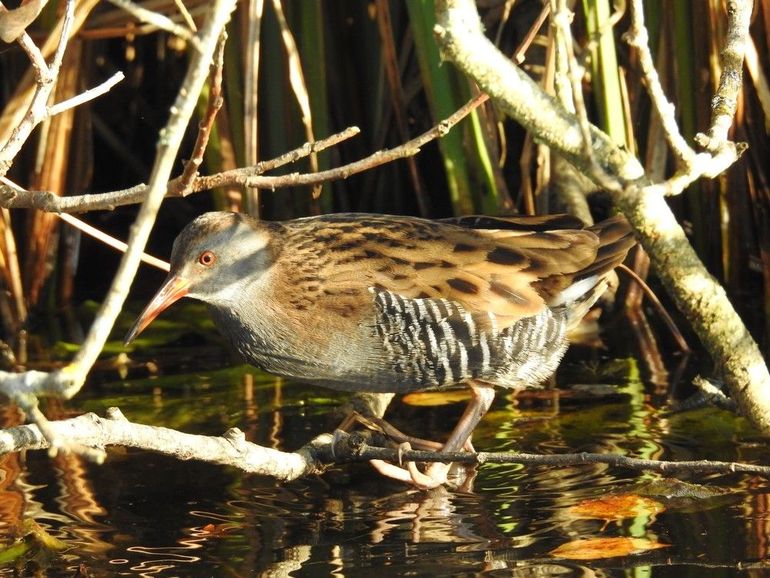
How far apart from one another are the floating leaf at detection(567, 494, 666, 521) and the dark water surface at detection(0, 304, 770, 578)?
17 millimetres

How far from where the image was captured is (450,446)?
11.3ft

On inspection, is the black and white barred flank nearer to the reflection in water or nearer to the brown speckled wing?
the brown speckled wing

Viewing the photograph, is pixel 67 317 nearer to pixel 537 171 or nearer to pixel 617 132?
pixel 537 171

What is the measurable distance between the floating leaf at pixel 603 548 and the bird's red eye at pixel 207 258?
1308mm

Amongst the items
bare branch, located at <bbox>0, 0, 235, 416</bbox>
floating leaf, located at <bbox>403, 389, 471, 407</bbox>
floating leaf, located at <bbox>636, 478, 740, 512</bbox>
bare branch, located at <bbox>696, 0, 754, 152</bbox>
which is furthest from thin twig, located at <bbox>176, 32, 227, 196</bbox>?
floating leaf, located at <bbox>403, 389, 471, 407</bbox>

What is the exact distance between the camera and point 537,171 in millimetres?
4785

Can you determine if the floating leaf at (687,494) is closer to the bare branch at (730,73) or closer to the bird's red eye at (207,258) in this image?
the bare branch at (730,73)

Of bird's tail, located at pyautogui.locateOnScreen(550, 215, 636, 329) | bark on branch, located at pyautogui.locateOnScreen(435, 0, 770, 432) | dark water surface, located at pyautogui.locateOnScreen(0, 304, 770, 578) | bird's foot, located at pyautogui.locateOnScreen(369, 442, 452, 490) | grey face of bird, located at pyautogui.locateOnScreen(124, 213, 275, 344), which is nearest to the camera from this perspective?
bark on branch, located at pyautogui.locateOnScreen(435, 0, 770, 432)

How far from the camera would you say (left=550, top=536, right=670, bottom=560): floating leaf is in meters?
2.64

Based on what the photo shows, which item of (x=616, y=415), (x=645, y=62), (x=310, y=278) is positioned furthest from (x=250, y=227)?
(x=645, y=62)

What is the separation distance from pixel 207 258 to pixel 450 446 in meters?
0.87

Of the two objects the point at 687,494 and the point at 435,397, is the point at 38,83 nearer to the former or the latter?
the point at 687,494

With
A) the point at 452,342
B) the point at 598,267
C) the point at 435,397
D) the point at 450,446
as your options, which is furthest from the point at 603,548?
the point at 435,397

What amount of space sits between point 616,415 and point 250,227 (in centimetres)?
126
